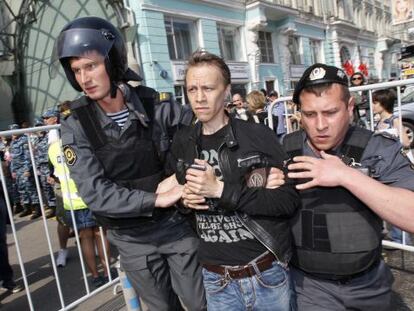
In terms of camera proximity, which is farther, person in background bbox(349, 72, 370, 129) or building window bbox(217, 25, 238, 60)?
building window bbox(217, 25, 238, 60)

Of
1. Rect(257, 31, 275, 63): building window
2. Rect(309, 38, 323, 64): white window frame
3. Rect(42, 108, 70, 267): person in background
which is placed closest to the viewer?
Rect(42, 108, 70, 267): person in background

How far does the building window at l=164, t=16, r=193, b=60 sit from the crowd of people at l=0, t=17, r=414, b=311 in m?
11.3

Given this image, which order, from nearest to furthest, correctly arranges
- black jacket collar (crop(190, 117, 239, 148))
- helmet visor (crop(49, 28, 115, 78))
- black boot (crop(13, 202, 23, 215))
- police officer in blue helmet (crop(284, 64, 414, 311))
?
police officer in blue helmet (crop(284, 64, 414, 311)) < black jacket collar (crop(190, 117, 239, 148)) < helmet visor (crop(49, 28, 115, 78)) < black boot (crop(13, 202, 23, 215))

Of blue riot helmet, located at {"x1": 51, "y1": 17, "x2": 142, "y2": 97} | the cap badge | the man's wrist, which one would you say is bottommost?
the man's wrist

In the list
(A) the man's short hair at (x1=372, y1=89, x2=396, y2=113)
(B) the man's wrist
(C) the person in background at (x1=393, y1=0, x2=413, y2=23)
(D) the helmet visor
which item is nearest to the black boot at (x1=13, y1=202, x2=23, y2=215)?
(D) the helmet visor

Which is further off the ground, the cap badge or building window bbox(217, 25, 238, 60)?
building window bbox(217, 25, 238, 60)

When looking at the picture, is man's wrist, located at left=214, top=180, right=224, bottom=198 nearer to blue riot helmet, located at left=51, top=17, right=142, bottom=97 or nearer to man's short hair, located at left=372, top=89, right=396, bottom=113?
blue riot helmet, located at left=51, top=17, right=142, bottom=97

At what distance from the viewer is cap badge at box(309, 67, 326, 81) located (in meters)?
1.49

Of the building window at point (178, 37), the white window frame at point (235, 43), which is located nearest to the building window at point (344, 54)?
the white window frame at point (235, 43)

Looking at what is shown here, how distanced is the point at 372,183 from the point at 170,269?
1.17 meters

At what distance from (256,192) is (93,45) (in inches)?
41.0

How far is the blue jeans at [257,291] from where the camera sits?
1625 mm

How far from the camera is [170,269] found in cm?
200

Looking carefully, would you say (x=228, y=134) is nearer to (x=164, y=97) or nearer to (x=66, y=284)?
(x=164, y=97)
